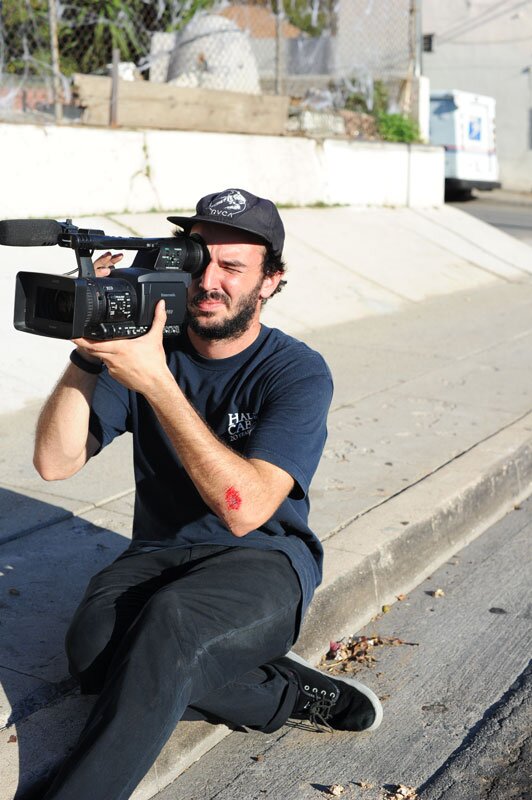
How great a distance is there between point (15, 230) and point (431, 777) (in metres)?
1.81

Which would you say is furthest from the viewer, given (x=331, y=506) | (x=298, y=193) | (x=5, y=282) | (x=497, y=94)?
(x=497, y=94)

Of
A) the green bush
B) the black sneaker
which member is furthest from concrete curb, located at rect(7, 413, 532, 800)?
the green bush

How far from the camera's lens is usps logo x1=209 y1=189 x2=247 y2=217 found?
9.45 ft

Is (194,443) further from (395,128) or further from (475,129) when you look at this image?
(475,129)

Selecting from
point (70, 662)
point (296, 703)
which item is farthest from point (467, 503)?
point (70, 662)

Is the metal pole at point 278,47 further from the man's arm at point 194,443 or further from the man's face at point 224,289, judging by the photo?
the man's arm at point 194,443

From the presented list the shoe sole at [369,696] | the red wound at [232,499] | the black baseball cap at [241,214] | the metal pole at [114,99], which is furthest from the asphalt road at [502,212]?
the red wound at [232,499]

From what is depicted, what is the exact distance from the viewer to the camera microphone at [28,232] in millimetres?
2557

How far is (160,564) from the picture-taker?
2.92 meters

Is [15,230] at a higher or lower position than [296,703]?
higher

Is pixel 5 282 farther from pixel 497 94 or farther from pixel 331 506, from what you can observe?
pixel 497 94

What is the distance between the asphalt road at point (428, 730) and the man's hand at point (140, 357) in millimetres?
1070

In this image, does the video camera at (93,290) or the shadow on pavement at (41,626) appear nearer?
the video camera at (93,290)

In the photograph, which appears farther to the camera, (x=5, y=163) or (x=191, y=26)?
(x=191, y=26)
